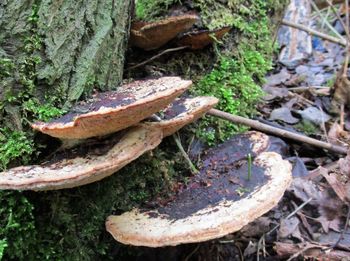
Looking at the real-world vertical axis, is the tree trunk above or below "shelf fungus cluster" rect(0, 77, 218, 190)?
above

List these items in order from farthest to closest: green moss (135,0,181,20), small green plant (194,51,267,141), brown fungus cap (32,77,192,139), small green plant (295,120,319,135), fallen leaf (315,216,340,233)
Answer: small green plant (295,120,319,135) → green moss (135,0,181,20) → small green plant (194,51,267,141) → fallen leaf (315,216,340,233) → brown fungus cap (32,77,192,139)

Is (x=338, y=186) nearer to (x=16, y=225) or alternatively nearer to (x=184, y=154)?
(x=184, y=154)

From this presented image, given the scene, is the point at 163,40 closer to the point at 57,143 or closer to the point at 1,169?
the point at 57,143

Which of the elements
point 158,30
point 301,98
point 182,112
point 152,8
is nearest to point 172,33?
point 158,30

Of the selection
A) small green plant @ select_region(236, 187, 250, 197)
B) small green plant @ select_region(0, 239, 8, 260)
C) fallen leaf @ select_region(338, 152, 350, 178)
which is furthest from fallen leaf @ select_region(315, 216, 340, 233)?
small green plant @ select_region(0, 239, 8, 260)

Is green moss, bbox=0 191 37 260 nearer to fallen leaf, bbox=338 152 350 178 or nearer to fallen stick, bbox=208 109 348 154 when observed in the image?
fallen stick, bbox=208 109 348 154

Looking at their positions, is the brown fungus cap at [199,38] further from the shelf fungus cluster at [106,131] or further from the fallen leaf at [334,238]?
the fallen leaf at [334,238]

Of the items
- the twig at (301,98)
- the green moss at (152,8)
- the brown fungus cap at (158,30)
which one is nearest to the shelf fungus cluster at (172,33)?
the brown fungus cap at (158,30)

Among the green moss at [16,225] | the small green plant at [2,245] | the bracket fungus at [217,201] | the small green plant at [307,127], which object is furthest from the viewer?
the small green plant at [307,127]

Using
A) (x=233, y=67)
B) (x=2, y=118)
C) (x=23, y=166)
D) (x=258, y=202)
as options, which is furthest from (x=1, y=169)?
(x=233, y=67)

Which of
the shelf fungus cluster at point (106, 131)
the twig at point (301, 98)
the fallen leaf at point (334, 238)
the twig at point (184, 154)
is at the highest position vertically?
the shelf fungus cluster at point (106, 131)
